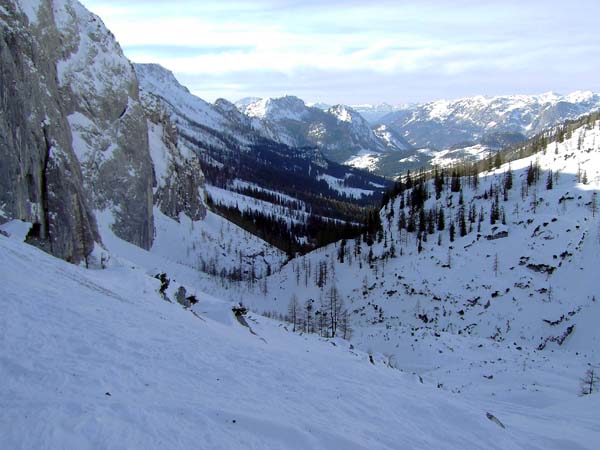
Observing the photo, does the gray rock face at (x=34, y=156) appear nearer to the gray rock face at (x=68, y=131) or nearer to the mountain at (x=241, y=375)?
the gray rock face at (x=68, y=131)

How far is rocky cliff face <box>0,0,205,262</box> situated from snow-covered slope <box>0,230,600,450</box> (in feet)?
64.8

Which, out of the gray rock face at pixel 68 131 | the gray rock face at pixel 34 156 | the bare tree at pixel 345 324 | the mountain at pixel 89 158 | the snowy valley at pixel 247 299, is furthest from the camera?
the bare tree at pixel 345 324

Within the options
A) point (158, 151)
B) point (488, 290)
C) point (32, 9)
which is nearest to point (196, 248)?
point (158, 151)

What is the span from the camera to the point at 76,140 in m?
91.8

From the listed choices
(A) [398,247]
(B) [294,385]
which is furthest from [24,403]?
(A) [398,247]

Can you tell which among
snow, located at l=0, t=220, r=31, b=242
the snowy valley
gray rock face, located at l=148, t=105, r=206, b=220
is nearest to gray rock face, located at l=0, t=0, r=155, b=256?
the snowy valley

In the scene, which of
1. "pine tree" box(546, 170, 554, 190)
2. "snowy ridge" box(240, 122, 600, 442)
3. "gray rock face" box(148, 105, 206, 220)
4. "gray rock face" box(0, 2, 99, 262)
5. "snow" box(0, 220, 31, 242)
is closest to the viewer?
"snow" box(0, 220, 31, 242)

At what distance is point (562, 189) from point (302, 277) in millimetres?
56391

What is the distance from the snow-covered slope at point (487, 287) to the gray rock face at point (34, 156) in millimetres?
33724

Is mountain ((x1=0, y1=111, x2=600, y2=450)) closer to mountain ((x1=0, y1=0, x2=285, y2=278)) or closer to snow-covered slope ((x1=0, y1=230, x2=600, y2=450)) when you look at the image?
snow-covered slope ((x1=0, y1=230, x2=600, y2=450))

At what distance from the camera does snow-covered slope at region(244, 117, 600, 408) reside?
34.6 meters

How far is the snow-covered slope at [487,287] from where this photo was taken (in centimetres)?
3459

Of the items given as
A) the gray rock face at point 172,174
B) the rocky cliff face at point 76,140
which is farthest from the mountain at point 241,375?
the gray rock face at point 172,174

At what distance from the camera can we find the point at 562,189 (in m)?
91.9
